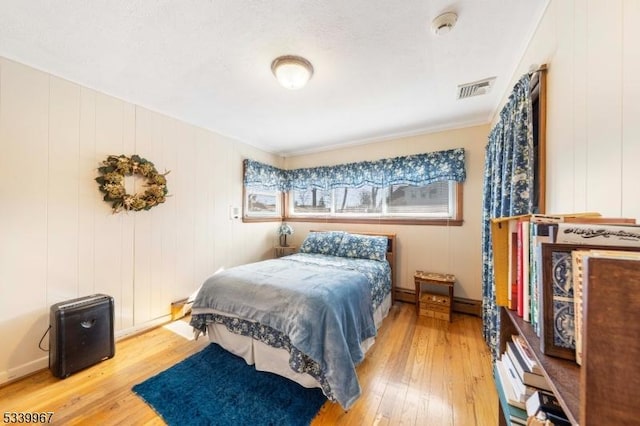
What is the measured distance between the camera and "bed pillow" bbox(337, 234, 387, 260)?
Answer: 315 centimetres

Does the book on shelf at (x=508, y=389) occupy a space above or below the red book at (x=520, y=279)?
below

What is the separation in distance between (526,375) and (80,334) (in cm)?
291

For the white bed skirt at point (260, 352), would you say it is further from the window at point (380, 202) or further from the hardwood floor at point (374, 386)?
the window at point (380, 202)

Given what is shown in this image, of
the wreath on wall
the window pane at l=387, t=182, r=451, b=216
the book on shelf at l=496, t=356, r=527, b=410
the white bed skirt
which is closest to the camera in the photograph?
the book on shelf at l=496, t=356, r=527, b=410

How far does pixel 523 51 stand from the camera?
1.68 metres

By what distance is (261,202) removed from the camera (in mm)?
4164

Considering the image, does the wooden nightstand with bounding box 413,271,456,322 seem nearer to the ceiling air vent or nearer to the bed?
the bed

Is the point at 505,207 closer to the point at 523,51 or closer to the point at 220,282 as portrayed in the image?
the point at 523,51

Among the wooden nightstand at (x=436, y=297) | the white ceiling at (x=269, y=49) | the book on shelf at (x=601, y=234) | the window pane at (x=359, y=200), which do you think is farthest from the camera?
the window pane at (x=359, y=200)

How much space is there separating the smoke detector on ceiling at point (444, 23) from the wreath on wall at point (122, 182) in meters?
2.81

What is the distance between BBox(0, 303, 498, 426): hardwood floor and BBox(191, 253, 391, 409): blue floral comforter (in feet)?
0.82

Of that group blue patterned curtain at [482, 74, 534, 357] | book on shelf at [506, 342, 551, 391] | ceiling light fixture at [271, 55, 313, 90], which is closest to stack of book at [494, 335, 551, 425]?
book on shelf at [506, 342, 551, 391]

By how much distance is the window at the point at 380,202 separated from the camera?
3.28 metres

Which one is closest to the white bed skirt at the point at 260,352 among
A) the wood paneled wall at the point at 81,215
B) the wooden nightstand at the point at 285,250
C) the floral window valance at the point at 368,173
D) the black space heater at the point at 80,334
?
the black space heater at the point at 80,334
